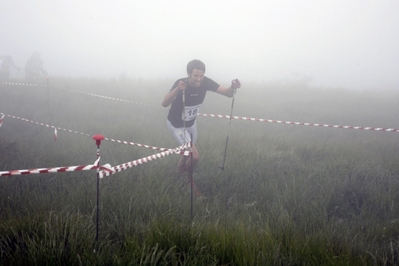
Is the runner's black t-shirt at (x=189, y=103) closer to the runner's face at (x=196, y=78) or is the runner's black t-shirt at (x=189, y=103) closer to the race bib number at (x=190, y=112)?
the race bib number at (x=190, y=112)

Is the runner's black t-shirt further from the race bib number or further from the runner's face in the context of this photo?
the runner's face

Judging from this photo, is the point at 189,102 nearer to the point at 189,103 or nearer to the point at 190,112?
the point at 189,103

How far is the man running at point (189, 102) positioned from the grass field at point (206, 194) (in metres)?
0.36

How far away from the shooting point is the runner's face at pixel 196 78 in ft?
17.6

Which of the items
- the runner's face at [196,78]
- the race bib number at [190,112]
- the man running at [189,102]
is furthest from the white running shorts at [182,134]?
the runner's face at [196,78]

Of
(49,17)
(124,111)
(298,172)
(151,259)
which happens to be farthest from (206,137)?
(49,17)

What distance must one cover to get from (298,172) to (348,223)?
1615 mm

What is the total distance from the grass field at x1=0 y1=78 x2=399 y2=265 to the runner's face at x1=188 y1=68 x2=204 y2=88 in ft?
4.57

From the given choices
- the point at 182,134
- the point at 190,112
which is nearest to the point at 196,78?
the point at 190,112

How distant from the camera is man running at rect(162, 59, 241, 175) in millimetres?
5391

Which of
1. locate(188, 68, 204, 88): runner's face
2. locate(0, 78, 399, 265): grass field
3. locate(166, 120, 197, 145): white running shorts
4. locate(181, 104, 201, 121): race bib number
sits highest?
locate(188, 68, 204, 88): runner's face

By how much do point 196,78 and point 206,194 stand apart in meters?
1.89

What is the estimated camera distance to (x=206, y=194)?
504 centimetres

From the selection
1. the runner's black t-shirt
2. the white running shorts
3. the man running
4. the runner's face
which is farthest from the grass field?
the runner's face
